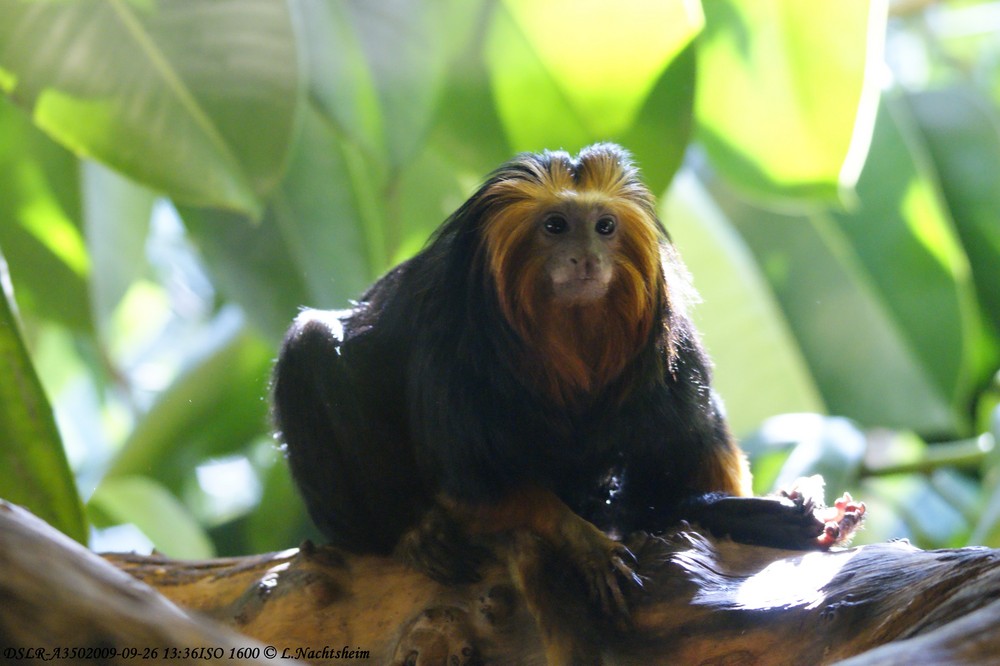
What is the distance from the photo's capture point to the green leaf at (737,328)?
12.6 feet

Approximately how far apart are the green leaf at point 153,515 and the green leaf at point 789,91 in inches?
85.9

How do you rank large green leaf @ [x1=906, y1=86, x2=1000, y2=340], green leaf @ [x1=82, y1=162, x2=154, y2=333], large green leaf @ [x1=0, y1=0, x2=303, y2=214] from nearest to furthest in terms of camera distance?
1. large green leaf @ [x1=0, y1=0, x2=303, y2=214]
2. green leaf @ [x1=82, y1=162, x2=154, y2=333]
3. large green leaf @ [x1=906, y1=86, x2=1000, y2=340]

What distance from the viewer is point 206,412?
4.23m

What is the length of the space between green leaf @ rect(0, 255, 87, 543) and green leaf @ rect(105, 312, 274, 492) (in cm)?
167

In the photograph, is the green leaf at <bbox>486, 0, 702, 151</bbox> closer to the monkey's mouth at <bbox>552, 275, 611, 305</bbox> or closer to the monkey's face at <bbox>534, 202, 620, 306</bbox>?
the monkey's face at <bbox>534, 202, 620, 306</bbox>

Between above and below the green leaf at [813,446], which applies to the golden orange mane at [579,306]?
above

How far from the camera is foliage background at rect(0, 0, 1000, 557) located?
9.04 feet

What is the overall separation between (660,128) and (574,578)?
1473 millimetres

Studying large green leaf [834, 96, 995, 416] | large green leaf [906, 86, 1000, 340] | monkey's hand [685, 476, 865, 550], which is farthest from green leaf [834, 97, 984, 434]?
monkey's hand [685, 476, 865, 550]

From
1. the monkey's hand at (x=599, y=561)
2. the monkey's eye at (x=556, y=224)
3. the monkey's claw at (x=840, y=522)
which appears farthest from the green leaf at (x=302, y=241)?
the monkey's claw at (x=840, y=522)

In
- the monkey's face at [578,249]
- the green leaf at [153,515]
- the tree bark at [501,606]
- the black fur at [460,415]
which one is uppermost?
the monkey's face at [578,249]

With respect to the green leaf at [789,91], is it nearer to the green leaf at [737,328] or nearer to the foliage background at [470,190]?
the foliage background at [470,190]

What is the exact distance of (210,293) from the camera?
608 cm

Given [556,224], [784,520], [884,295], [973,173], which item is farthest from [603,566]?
[973,173]
